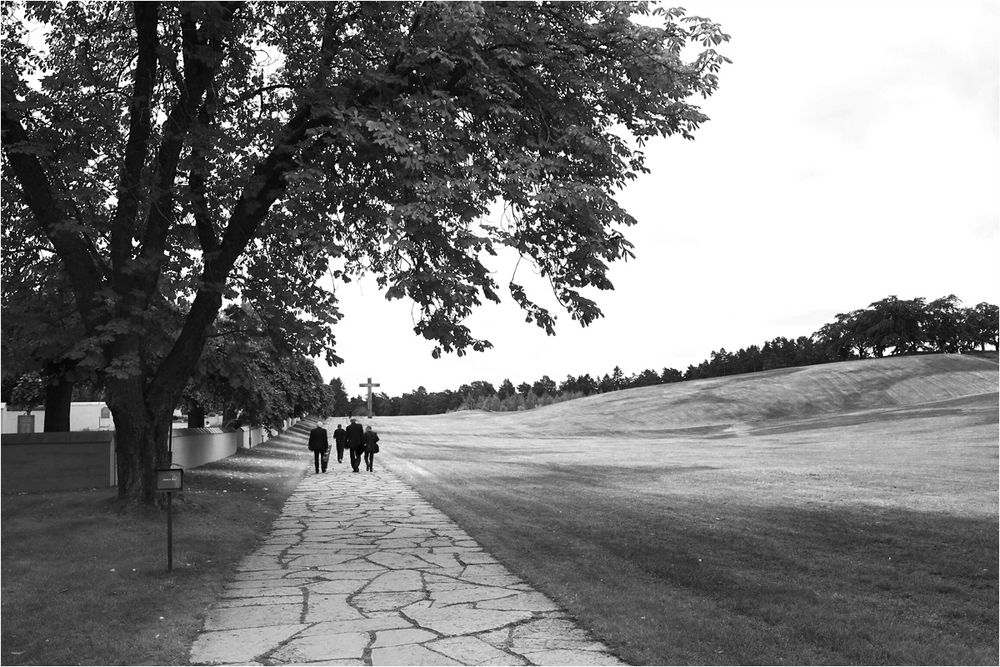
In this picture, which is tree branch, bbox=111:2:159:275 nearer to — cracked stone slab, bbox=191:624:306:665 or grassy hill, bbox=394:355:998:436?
cracked stone slab, bbox=191:624:306:665

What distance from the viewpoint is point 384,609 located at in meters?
7.74

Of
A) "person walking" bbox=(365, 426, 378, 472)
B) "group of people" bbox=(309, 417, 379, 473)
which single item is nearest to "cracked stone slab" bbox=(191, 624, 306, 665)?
"group of people" bbox=(309, 417, 379, 473)

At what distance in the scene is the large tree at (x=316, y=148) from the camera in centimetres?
1078

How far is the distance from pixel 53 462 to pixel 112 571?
10.3 meters

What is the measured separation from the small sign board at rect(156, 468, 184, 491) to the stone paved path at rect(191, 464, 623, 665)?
128 cm

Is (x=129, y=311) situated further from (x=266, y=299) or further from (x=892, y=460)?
(x=892, y=460)

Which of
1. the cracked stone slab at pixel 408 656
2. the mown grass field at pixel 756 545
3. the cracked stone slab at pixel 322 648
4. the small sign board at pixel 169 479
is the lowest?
the mown grass field at pixel 756 545

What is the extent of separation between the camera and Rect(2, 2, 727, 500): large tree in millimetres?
10781

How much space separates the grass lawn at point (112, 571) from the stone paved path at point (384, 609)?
0.37 meters

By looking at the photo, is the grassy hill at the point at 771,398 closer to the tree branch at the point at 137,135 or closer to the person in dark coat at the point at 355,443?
the person in dark coat at the point at 355,443

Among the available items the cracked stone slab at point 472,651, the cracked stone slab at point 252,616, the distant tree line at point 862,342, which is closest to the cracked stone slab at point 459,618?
the cracked stone slab at point 472,651

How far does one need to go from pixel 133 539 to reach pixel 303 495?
24.4ft

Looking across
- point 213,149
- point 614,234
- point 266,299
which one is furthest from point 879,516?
point 213,149

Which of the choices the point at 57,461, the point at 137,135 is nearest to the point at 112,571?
the point at 137,135
